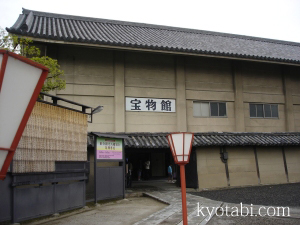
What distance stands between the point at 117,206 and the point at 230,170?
26.2 feet

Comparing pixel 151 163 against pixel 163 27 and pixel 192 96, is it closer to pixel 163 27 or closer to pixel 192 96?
pixel 192 96

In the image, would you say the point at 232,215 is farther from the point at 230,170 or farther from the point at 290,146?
the point at 290,146

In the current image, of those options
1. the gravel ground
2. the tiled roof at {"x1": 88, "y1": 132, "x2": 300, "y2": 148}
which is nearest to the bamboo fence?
the tiled roof at {"x1": 88, "y1": 132, "x2": 300, "y2": 148}

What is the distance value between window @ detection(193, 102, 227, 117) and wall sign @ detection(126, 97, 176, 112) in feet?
5.28

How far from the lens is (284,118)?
20688 millimetres

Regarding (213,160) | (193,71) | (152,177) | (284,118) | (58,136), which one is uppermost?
(193,71)

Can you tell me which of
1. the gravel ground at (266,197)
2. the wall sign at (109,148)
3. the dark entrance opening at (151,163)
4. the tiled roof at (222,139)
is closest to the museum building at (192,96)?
the tiled roof at (222,139)

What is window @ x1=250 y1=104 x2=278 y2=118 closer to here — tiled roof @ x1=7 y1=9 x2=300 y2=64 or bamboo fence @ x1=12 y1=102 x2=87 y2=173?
tiled roof @ x1=7 y1=9 x2=300 y2=64

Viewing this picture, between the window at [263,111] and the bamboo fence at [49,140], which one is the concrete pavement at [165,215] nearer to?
the bamboo fence at [49,140]

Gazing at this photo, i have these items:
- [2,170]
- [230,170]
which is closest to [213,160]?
[230,170]

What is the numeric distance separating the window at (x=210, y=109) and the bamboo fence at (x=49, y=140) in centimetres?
894

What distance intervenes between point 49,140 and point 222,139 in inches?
420

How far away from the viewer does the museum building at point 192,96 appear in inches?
658

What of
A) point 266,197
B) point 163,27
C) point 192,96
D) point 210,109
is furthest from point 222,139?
point 163,27
